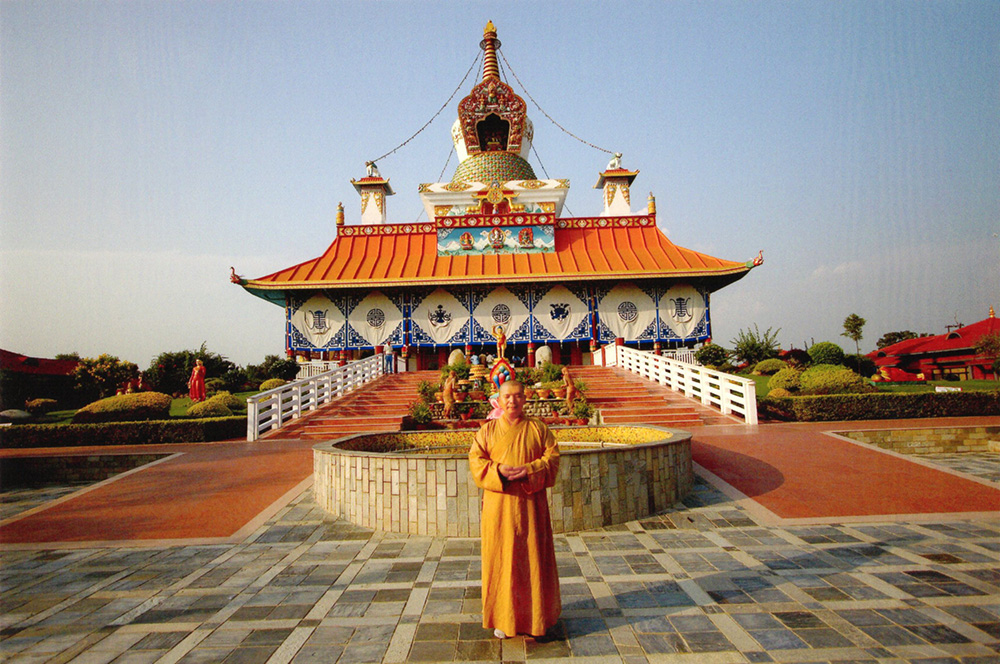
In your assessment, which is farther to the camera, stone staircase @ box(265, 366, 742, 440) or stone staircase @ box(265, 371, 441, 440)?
stone staircase @ box(265, 371, 441, 440)

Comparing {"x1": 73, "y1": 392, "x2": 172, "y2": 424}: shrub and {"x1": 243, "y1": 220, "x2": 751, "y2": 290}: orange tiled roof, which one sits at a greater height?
{"x1": 243, "y1": 220, "x2": 751, "y2": 290}: orange tiled roof

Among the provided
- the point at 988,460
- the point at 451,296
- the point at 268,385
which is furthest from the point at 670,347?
the point at 268,385

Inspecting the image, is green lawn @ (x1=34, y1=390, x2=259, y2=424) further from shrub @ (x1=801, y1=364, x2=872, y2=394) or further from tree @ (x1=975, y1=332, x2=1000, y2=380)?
tree @ (x1=975, y1=332, x2=1000, y2=380)

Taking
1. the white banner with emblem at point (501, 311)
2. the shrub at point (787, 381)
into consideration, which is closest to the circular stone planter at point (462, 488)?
the shrub at point (787, 381)

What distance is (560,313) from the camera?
21922 millimetres

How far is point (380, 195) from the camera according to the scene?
28.6m

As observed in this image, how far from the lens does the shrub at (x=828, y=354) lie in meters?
20.4

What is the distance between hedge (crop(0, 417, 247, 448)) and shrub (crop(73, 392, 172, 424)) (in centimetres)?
87

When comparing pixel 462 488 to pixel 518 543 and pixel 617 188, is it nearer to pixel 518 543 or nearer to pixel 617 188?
pixel 518 543

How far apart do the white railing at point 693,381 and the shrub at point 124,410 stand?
47.4 ft

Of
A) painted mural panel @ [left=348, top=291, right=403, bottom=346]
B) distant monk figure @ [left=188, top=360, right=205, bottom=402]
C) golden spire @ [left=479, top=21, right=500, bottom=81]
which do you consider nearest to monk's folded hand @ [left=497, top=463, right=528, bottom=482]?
distant monk figure @ [left=188, top=360, right=205, bottom=402]

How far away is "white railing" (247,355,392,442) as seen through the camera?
12.4 metres

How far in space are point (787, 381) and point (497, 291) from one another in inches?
448

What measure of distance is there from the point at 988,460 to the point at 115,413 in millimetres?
19648
